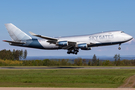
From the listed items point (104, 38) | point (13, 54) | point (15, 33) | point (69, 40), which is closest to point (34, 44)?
point (15, 33)

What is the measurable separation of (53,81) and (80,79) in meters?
4.54

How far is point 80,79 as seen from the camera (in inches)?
1350

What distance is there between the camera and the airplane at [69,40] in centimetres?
5141

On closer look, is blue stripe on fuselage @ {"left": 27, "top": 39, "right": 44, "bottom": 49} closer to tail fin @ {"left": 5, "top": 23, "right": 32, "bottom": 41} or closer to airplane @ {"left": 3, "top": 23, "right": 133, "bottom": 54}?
airplane @ {"left": 3, "top": 23, "right": 133, "bottom": 54}

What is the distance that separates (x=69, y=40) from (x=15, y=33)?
52.7 ft

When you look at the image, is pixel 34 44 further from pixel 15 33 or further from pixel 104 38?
pixel 104 38

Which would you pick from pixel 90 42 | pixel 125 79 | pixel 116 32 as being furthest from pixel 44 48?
pixel 125 79

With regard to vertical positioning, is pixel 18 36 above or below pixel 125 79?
above

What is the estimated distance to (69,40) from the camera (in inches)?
2157

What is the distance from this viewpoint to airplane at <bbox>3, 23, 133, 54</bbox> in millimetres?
51406

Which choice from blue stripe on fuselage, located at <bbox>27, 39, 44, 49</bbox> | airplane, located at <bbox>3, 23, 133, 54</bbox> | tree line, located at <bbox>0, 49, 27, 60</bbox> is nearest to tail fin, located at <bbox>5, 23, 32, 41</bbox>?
airplane, located at <bbox>3, 23, 133, 54</bbox>

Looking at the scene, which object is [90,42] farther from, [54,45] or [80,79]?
[80,79]

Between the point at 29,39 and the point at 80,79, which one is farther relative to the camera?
the point at 29,39

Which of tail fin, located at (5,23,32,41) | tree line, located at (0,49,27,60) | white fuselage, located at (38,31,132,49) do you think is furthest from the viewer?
tree line, located at (0,49,27,60)
